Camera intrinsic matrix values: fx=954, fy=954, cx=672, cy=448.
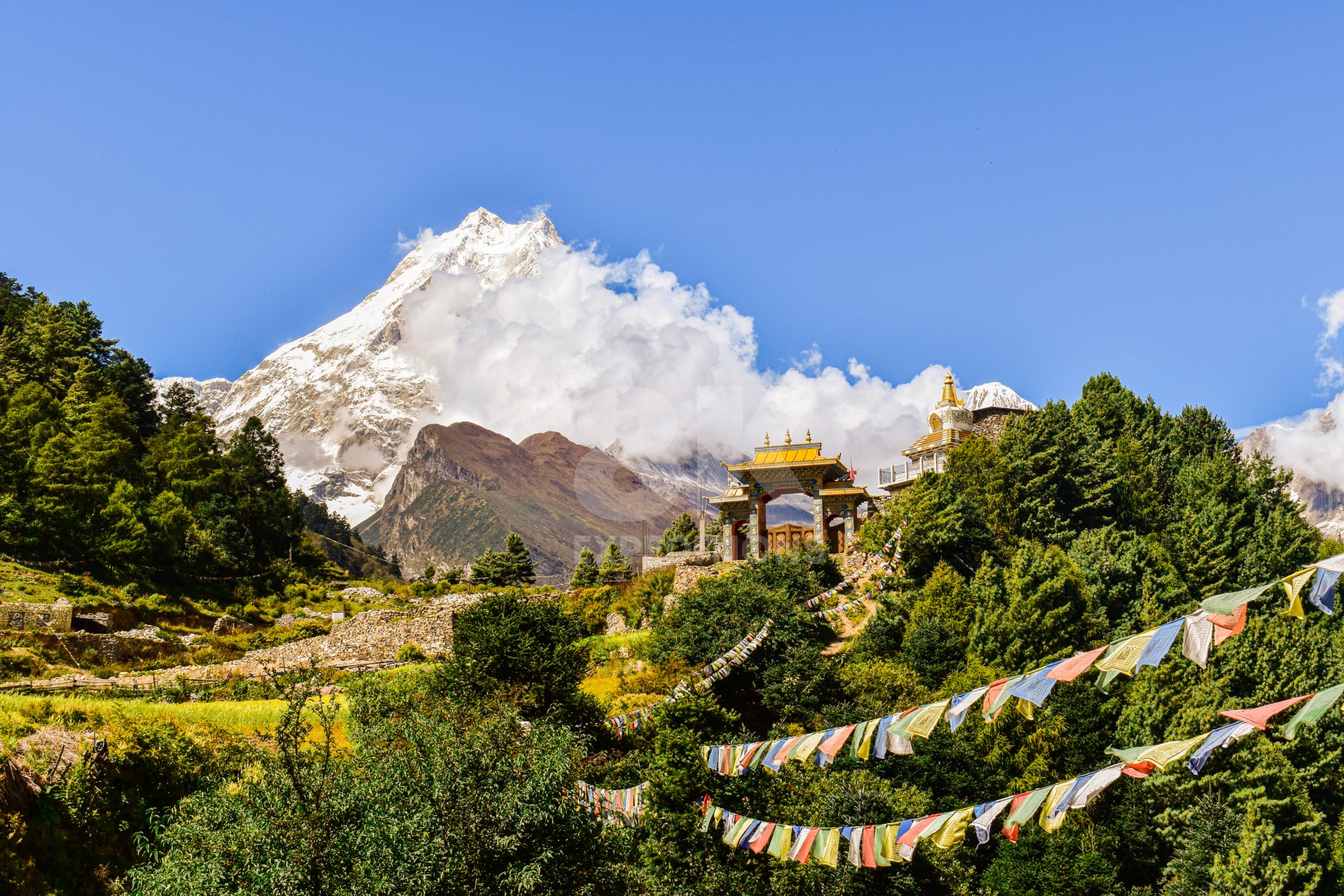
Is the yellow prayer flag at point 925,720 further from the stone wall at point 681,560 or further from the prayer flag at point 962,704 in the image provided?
the stone wall at point 681,560

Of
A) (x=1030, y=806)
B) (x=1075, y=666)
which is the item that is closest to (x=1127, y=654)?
(x=1075, y=666)

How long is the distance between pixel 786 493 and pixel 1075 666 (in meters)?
31.6

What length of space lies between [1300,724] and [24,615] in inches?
1187

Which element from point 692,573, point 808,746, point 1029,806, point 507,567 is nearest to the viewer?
point 1029,806

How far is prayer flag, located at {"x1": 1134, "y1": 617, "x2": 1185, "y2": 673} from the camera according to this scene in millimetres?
7719

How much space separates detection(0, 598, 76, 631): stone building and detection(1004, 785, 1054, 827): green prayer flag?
Answer: 27.0 m

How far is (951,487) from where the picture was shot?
3136cm

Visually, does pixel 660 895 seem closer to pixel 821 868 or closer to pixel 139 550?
pixel 821 868

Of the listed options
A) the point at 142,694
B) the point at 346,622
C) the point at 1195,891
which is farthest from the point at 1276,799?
the point at 346,622

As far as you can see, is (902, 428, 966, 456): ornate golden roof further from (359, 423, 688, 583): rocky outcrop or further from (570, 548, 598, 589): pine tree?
(359, 423, 688, 583): rocky outcrop

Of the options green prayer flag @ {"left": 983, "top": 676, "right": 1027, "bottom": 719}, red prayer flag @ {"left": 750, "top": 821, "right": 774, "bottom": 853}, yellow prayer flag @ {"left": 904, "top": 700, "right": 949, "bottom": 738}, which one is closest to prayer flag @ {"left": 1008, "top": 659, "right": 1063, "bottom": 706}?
green prayer flag @ {"left": 983, "top": 676, "right": 1027, "bottom": 719}

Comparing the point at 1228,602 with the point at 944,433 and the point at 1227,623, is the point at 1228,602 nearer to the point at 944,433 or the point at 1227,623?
the point at 1227,623

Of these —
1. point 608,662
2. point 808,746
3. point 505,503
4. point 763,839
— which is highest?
point 505,503

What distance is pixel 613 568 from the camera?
150 feet
